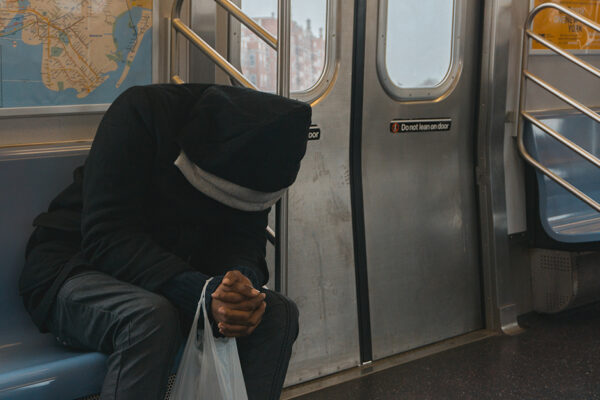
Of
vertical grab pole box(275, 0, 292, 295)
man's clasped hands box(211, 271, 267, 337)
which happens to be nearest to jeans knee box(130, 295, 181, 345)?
man's clasped hands box(211, 271, 267, 337)

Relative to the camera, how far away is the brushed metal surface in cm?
335

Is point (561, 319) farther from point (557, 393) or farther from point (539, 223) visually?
point (557, 393)

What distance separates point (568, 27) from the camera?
445 cm

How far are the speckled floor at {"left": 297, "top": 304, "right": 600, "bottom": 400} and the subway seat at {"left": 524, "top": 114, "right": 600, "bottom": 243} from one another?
0.57m

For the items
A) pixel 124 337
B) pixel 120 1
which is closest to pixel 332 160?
pixel 120 1

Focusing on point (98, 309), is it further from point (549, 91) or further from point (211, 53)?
point (549, 91)

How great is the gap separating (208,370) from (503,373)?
1937 millimetres

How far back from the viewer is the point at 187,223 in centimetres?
234

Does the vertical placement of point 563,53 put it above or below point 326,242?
above

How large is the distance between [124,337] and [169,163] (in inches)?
22.2

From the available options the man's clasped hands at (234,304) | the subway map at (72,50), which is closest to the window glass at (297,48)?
the subway map at (72,50)

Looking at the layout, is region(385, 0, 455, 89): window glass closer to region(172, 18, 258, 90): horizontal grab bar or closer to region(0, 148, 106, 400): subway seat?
region(172, 18, 258, 90): horizontal grab bar

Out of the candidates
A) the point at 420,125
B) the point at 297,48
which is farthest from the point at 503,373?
the point at 297,48

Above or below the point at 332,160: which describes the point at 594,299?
below
